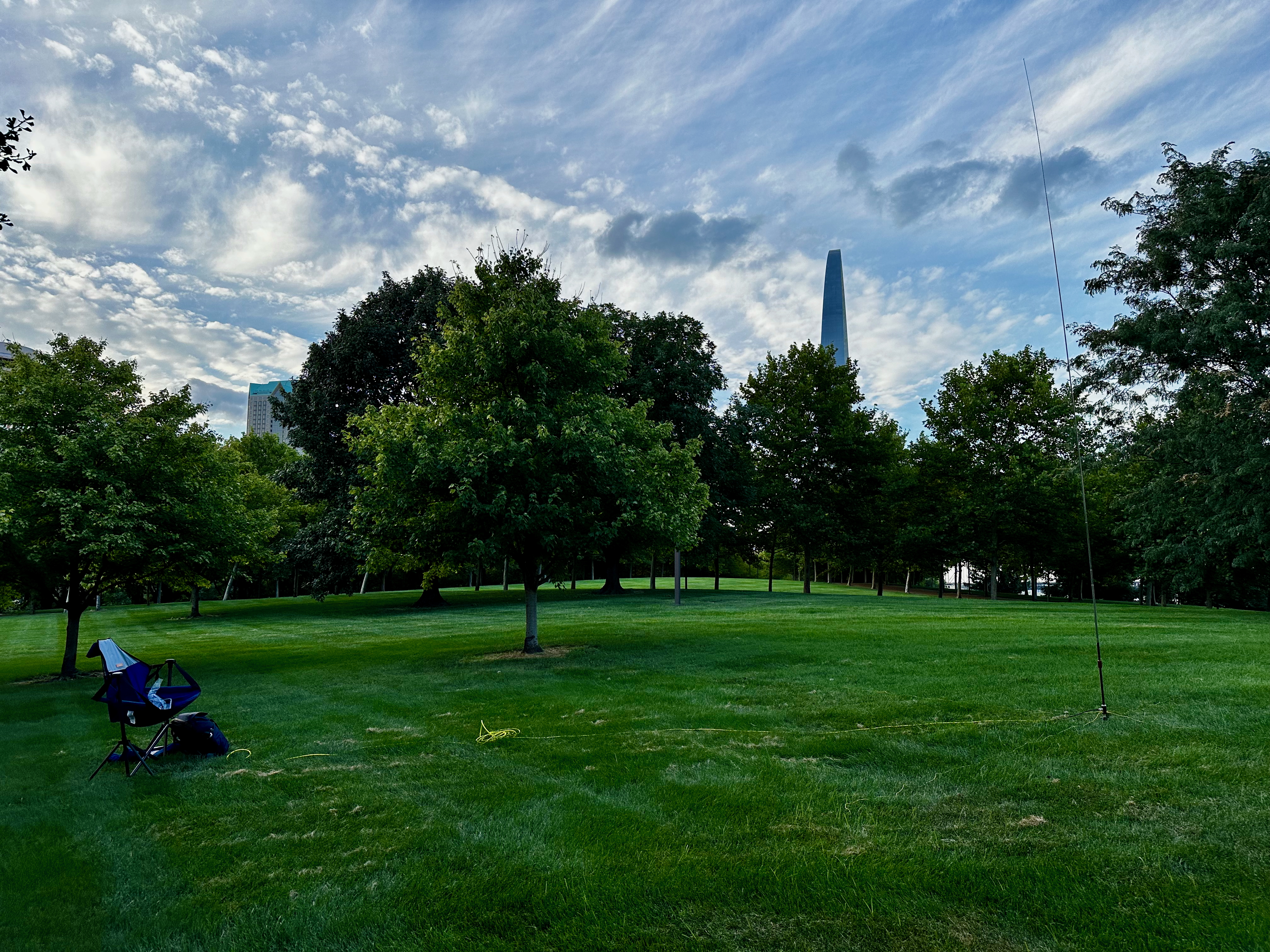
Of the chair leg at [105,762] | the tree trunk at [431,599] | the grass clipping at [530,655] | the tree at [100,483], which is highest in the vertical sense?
the tree at [100,483]

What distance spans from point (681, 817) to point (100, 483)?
1495 cm

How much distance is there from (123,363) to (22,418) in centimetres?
224

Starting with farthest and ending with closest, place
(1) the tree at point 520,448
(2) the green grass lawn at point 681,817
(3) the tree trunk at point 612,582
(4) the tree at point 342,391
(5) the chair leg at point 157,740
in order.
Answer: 1. (3) the tree trunk at point 612,582
2. (4) the tree at point 342,391
3. (1) the tree at point 520,448
4. (5) the chair leg at point 157,740
5. (2) the green grass lawn at point 681,817

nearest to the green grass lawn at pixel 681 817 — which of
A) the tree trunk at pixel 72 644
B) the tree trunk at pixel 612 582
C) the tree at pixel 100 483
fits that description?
the tree at pixel 100 483

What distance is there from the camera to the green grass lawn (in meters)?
3.58

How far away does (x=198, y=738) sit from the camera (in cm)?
735

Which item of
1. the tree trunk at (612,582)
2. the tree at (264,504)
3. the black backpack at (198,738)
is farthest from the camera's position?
the tree trunk at (612,582)

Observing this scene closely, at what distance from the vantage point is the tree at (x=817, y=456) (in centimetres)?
4122

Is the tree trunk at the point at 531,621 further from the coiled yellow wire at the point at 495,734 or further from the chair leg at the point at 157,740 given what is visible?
the chair leg at the point at 157,740

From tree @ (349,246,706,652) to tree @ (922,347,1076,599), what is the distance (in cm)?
2676

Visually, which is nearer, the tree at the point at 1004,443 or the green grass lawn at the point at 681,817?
the green grass lawn at the point at 681,817

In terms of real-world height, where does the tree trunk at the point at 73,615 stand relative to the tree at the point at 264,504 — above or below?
below

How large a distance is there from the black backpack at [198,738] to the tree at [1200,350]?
2632cm

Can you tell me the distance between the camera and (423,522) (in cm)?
1444
